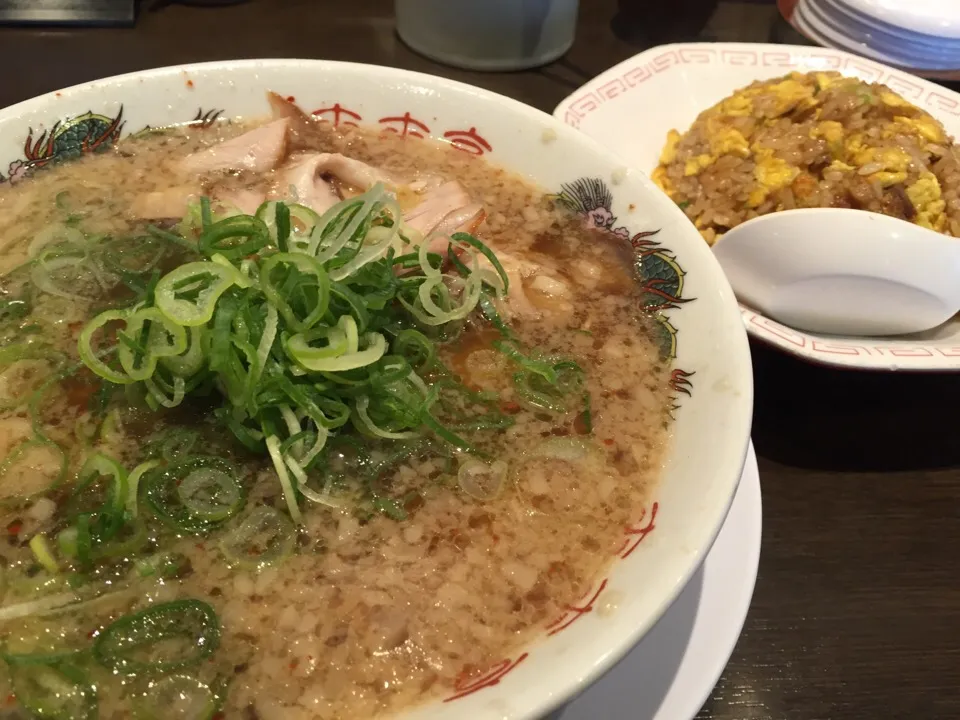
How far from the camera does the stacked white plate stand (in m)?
2.59

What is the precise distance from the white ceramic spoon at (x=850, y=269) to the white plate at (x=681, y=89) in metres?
0.13

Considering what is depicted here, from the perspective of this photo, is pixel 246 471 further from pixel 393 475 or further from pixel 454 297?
pixel 454 297

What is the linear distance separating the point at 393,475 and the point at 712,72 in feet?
6.23

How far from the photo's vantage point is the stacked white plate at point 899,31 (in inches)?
102

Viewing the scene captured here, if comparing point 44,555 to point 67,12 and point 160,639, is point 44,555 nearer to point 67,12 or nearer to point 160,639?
point 160,639

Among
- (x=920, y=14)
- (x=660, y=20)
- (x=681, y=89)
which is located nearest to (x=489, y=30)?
(x=681, y=89)

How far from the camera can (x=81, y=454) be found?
1017 mm

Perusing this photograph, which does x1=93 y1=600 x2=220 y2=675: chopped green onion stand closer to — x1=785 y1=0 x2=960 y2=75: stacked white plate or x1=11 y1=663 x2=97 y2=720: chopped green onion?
x1=11 y1=663 x2=97 y2=720: chopped green onion

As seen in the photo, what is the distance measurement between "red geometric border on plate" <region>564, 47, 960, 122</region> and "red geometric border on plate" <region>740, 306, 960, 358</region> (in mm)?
947

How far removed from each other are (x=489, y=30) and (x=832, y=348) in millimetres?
1596

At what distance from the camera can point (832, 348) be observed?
4.88ft

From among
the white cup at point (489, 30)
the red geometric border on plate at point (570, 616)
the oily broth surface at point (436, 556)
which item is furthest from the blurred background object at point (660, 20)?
the red geometric border on plate at point (570, 616)

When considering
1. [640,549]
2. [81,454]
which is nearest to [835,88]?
[640,549]

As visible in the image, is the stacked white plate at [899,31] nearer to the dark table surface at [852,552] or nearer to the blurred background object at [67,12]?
the dark table surface at [852,552]
